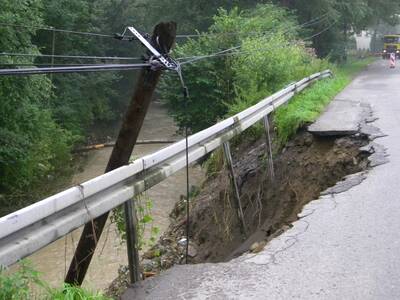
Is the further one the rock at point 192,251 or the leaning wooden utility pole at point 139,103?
the rock at point 192,251

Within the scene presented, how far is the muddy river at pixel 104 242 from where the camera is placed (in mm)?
12000

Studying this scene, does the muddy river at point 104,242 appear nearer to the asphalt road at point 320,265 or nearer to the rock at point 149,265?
the rock at point 149,265

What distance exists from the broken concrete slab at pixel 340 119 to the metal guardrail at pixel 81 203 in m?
4.36

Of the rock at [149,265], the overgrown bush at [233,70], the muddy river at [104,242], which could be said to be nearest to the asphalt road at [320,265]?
the muddy river at [104,242]

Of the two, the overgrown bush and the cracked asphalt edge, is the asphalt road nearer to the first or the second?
the cracked asphalt edge

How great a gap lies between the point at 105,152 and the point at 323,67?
50.7 ft

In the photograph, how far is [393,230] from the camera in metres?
5.84

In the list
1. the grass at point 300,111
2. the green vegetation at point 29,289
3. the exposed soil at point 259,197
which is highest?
the green vegetation at point 29,289

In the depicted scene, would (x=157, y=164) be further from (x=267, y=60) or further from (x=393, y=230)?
(x=267, y=60)

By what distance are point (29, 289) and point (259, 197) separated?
6091mm

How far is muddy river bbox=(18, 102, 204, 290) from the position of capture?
12.0 metres

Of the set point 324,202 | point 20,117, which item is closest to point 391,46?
point 20,117

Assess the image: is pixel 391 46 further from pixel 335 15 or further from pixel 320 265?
pixel 320 265

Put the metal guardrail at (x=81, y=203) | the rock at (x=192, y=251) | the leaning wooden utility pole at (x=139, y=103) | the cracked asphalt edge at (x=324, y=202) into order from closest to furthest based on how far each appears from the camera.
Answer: the metal guardrail at (x=81, y=203) < the cracked asphalt edge at (x=324, y=202) < the leaning wooden utility pole at (x=139, y=103) < the rock at (x=192, y=251)
